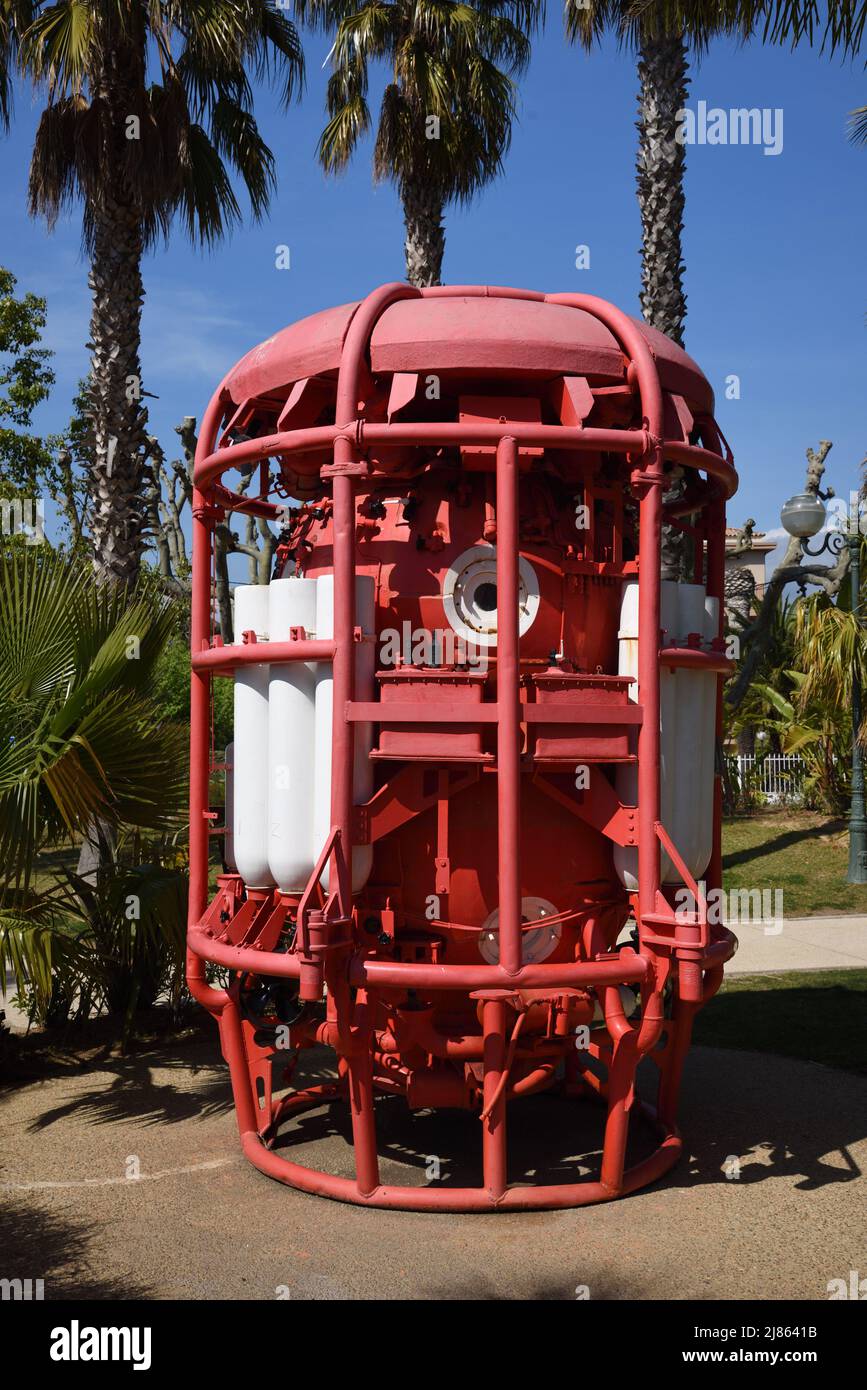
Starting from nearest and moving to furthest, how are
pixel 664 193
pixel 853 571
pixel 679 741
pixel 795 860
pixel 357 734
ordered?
1. pixel 357 734
2. pixel 679 741
3. pixel 664 193
4. pixel 853 571
5. pixel 795 860

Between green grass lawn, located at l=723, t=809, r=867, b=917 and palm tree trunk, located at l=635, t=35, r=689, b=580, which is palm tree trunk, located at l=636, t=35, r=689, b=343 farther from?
green grass lawn, located at l=723, t=809, r=867, b=917

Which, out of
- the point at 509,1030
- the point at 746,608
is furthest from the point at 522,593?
the point at 746,608

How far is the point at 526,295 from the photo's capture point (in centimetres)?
736

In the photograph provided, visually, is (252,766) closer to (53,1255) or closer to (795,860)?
(53,1255)

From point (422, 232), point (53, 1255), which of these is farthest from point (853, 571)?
point (53, 1255)

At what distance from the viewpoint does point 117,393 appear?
42.8ft

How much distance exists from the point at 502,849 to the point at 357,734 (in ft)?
3.28

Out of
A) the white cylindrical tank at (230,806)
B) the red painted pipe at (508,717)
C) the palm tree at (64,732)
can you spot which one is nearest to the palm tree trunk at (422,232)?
the palm tree at (64,732)

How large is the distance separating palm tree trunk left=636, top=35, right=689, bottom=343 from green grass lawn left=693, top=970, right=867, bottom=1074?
753 centimetres

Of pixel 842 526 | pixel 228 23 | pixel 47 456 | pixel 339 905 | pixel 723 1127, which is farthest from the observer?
pixel 47 456

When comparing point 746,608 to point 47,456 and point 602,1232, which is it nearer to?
point 47,456

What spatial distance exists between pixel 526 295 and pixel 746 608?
29.0m

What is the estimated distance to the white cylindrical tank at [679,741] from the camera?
687cm

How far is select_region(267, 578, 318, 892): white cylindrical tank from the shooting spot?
665 centimetres
